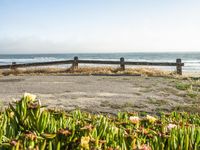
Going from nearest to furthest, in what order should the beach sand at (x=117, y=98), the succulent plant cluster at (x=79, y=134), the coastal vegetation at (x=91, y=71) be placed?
the succulent plant cluster at (x=79, y=134) → the beach sand at (x=117, y=98) → the coastal vegetation at (x=91, y=71)

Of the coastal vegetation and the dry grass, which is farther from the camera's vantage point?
the dry grass

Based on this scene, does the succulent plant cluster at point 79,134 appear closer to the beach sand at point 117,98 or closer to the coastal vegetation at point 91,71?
the beach sand at point 117,98

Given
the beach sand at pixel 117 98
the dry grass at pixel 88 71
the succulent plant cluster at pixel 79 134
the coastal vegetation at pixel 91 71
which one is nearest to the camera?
the succulent plant cluster at pixel 79 134

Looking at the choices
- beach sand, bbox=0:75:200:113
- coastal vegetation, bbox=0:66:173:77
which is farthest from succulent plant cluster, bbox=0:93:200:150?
coastal vegetation, bbox=0:66:173:77

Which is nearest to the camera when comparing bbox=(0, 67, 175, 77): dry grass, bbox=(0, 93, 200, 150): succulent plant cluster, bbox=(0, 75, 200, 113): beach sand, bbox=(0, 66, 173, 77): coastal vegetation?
bbox=(0, 93, 200, 150): succulent plant cluster

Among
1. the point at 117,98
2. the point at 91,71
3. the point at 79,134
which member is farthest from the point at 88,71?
the point at 79,134

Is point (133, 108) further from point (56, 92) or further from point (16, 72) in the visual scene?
point (16, 72)

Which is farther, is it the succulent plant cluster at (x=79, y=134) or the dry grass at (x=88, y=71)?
the dry grass at (x=88, y=71)

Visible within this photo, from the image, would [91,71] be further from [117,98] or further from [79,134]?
[79,134]

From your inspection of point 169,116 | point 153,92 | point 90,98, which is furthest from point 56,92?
point 169,116

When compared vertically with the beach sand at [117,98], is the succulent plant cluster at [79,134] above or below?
above

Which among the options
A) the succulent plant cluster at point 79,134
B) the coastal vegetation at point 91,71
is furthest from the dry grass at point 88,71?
the succulent plant cluster at point 79,134

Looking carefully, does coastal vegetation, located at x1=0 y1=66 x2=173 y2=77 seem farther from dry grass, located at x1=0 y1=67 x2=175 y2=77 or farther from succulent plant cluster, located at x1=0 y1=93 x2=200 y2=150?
succulent plant cluster, located at x1=0 y1=93 x2=200 y2=150

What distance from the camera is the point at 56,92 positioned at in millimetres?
14141
